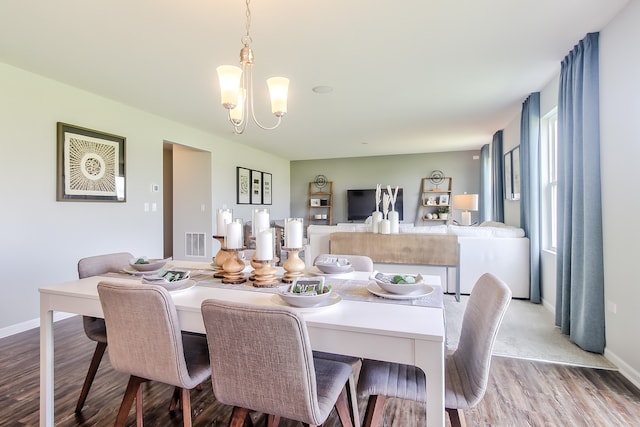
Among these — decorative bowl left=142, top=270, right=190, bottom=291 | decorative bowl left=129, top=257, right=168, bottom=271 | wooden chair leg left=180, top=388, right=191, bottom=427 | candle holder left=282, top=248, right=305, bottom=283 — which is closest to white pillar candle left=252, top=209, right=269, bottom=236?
candle holder left=282, top=248, right=305, bottom=283

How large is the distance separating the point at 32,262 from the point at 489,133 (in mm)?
6536

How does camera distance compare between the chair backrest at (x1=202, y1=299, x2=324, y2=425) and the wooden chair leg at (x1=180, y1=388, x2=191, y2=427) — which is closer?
the chair backrest at (x1=202, y1=299, x2=324, y2=425)

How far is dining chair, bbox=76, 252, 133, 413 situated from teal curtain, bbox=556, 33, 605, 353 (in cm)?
328

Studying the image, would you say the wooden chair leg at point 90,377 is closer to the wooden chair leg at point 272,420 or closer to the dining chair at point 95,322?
the dining chair at point 95,322

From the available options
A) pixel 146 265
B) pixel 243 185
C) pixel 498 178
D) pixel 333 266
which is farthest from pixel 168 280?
pixel 498 178

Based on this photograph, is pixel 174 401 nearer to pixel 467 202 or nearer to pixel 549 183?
pixel 549 183

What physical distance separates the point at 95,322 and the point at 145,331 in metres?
0.89

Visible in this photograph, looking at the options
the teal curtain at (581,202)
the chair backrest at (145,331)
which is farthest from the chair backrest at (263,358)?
the teal curtain at (581,202)

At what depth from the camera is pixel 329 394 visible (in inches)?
49.4

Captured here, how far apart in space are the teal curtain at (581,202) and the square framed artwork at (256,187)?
5.29 m

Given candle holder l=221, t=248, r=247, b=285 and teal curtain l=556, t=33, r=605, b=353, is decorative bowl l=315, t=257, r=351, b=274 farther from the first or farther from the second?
teal curtain l=556, t=33, r=605, b=353

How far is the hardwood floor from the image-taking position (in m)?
1.79

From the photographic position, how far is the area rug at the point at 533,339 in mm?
2490

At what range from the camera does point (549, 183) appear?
3705mm
